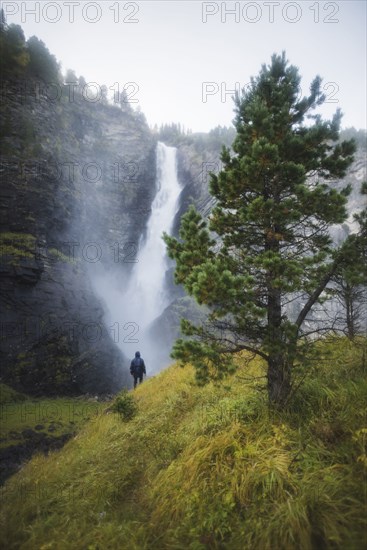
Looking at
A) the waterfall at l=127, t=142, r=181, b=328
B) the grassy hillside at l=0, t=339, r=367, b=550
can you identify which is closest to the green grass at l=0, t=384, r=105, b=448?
the grassy hillside at l=0, t=339, r=367, b=550

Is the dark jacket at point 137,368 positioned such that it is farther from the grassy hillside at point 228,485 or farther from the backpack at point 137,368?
the grassy hillside at point 228,485

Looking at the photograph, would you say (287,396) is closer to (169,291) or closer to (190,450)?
(190,450)

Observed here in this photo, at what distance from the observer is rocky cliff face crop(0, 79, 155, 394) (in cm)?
1938

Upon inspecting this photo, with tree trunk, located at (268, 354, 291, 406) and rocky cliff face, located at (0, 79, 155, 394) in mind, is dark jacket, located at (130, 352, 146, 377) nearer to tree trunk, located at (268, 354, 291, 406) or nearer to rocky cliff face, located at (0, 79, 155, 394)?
rocky cliff face, located at (0, 79, 155, 394)

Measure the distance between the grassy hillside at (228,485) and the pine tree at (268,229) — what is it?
0.79 meters

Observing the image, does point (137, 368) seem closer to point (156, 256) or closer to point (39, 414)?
point (39, 414)

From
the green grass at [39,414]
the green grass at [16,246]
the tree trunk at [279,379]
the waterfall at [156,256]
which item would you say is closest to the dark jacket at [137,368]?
the green grass at [39,414]

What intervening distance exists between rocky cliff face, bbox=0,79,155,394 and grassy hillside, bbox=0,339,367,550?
1394 centimetres

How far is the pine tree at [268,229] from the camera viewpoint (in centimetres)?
491

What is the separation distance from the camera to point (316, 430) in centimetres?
454

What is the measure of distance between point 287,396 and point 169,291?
30210mm

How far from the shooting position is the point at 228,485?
13.7 ft

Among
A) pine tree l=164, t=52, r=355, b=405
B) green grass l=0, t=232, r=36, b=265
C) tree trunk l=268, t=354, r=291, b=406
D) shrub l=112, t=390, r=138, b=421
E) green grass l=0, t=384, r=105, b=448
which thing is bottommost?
green grass l=0, t=384, r=105, b=448

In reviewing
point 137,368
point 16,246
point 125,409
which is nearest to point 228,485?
point 125,409
